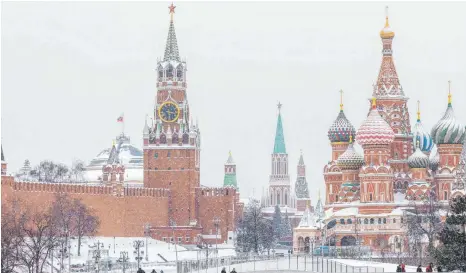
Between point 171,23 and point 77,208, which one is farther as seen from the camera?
point 171,23

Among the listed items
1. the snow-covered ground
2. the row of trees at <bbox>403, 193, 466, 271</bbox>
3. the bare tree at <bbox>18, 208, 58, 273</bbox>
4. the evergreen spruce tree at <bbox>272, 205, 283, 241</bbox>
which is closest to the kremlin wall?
the snow-covered ground

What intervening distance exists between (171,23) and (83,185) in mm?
17200

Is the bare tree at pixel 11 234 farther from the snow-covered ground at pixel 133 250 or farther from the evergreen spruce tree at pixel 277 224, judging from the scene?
the evergreen spruce tree at pixel 277 224

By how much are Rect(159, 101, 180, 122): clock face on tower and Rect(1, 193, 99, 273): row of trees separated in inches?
625

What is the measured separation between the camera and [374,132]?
402 feet

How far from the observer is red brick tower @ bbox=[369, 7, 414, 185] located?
128 metres

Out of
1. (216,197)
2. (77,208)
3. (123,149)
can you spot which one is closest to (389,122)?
(216,197)

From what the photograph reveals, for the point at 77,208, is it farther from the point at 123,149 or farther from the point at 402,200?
the point at 123,149

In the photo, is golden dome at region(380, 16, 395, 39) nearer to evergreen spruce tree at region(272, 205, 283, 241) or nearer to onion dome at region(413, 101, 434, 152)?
onion dome at region(413, 101, 434, 152)

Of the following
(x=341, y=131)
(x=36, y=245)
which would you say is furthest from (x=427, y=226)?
(x=36, y=245)

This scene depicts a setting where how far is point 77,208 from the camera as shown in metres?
118

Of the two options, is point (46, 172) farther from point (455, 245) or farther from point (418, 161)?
point (455, 245)

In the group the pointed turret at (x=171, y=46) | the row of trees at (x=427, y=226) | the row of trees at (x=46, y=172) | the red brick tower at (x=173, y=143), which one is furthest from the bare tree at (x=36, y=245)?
the row of trees at (x=46, y=172)

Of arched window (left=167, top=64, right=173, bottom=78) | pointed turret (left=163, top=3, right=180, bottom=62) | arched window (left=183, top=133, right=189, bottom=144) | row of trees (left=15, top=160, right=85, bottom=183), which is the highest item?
pointed turret (left=163, top=3, right=180, bottom=62)
